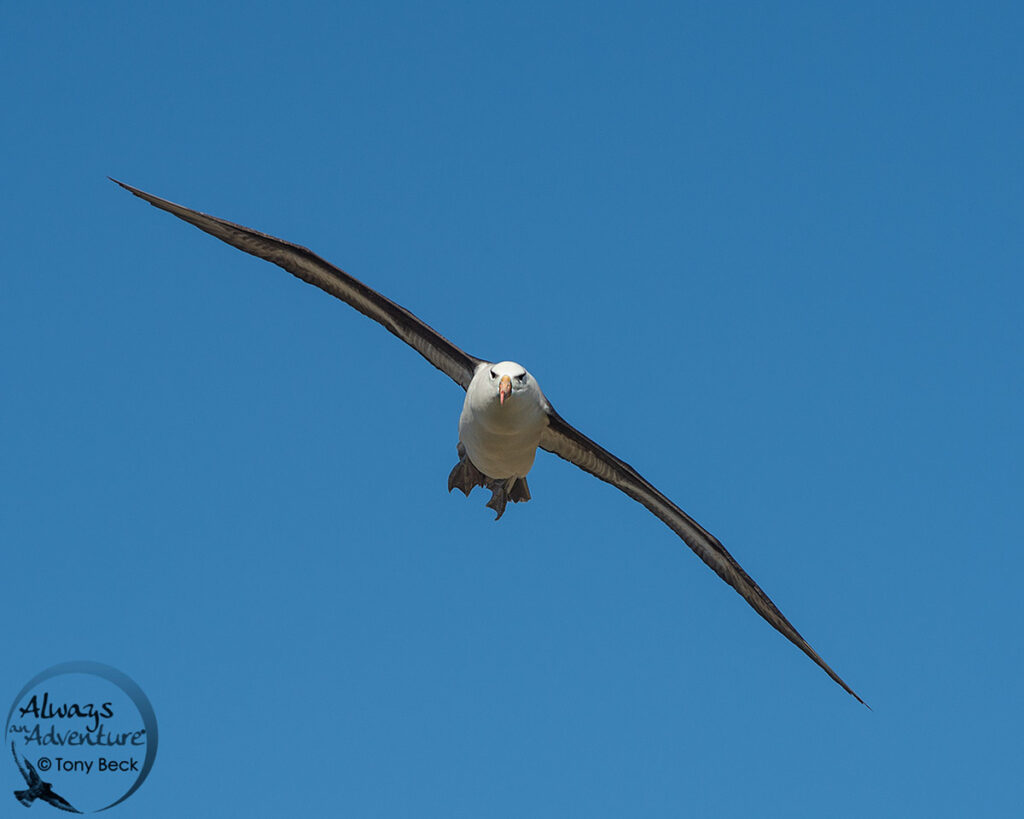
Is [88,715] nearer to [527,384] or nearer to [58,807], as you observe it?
[58,807]

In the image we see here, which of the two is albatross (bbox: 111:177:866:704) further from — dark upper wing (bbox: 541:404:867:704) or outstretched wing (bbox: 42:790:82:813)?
outstretched wing (bbox: 42:790:82:813)

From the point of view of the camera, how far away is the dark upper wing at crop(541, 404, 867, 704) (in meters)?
19.7

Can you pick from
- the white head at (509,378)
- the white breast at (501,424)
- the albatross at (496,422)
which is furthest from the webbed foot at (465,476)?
the white head at (509,378)

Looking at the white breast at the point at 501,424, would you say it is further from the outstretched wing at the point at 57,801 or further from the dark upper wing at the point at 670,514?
the outstretched wing at the point at 57,801

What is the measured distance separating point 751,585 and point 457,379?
4987mm

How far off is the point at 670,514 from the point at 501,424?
11.0 feet

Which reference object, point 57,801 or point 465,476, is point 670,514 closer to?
point 465,476

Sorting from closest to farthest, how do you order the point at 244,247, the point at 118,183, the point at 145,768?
the point at 118,183, the point at 244,247, the point at 145,768

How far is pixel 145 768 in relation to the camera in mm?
20281

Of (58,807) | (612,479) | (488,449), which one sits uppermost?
(612,479)

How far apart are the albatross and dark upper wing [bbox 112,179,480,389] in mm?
12

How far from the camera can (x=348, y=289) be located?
1895 centimetres

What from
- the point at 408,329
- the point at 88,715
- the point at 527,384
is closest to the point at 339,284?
the point at 408,329

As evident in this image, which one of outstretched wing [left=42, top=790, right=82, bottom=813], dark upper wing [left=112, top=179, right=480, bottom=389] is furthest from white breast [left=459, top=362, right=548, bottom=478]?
outstretched wing [left=42, top=790, right=82, bottom=813]
